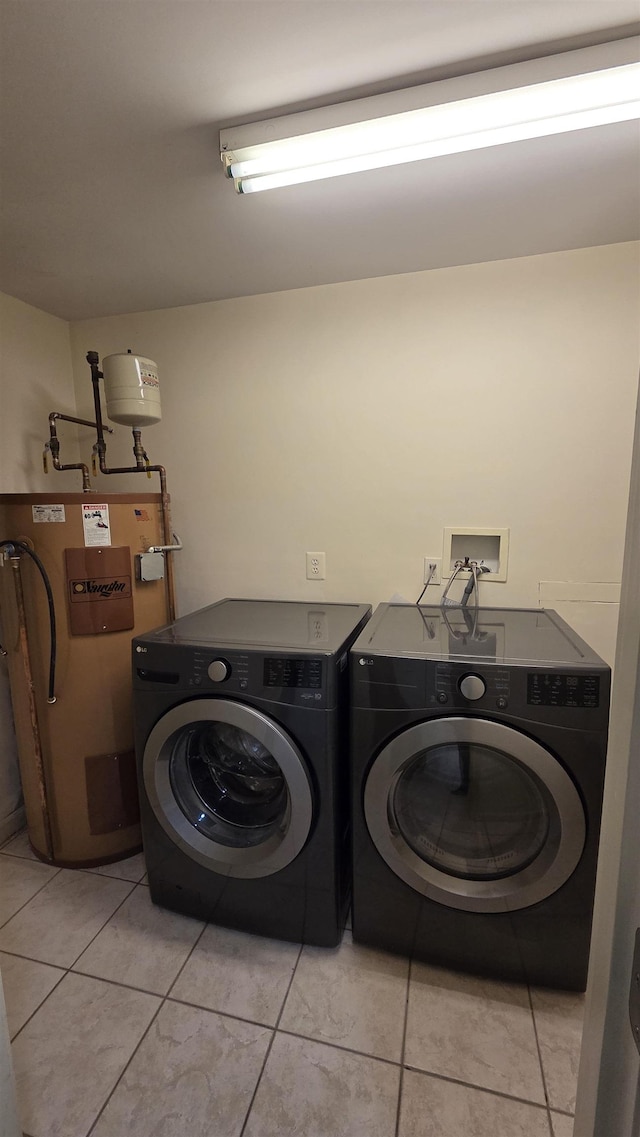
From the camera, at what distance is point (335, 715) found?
125cm

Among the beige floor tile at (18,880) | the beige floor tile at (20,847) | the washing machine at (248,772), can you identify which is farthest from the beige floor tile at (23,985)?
the beige floor tile at (20,847)

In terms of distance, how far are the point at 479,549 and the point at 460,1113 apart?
1545 mm

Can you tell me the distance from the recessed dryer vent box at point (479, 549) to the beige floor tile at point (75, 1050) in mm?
1672

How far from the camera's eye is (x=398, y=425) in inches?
70.2

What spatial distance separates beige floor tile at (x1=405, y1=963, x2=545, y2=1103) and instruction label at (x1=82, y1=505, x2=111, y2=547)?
1.68 metres

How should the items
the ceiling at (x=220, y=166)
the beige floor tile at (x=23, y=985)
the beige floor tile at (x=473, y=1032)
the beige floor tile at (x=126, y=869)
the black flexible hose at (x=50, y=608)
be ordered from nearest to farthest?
the ceiling at (x=220, y=166)
the beige floor tile at (x=473, y=1032)
the beige floor tile at (x=23, y=985)
the black flexible hose at (x=50, y=608)
the beige floor tile at (x=126, y=869)

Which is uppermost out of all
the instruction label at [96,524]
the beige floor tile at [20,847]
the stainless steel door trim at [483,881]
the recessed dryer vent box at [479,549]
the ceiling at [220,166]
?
the ceiling at [220,166]

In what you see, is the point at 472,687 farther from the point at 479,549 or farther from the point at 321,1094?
the point at 321,1094

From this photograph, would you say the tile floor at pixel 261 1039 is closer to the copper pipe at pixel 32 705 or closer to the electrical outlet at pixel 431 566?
the copper pipe at pixel 32 705

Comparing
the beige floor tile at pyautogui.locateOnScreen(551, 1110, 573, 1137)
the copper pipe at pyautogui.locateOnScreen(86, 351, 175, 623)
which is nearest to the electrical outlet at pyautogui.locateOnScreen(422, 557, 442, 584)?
the copper pipe at pyautogui.locateOnScreen(86, 351, 175, 623)

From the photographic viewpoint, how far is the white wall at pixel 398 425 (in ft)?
5.28

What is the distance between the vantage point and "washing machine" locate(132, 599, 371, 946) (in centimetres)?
125

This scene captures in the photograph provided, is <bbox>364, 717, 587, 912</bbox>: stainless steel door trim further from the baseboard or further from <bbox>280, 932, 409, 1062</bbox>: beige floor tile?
the baseboard

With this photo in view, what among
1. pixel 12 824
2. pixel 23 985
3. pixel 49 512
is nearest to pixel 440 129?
pixel 49 512
